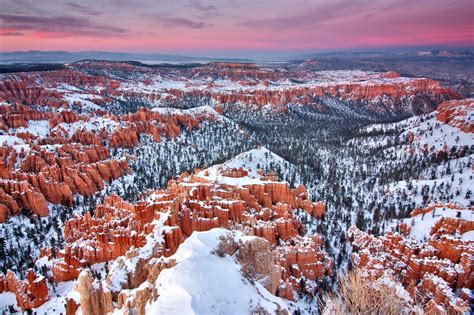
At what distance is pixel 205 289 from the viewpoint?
14.1 m

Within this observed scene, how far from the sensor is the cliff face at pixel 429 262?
102ft

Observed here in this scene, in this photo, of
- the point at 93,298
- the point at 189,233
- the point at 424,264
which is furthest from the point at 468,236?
the point at 93,298

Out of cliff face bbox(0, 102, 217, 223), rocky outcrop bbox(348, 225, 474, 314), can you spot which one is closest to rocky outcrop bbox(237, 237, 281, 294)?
rocky outcrop bbox(348, 225, 474, 314)

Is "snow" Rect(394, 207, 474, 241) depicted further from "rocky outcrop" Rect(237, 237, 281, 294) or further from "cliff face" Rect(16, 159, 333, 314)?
"rocky outcrop" Rect(237, 237, 281, 294)

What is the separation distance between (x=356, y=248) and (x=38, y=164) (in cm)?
6846

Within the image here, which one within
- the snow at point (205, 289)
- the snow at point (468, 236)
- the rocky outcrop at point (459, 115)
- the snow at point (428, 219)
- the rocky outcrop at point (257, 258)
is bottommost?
the snow at point (428, 219)

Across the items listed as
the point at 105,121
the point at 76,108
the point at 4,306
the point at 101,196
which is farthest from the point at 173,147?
the point at 4,306

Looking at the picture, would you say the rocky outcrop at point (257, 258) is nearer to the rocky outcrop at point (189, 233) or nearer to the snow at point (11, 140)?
the rocky outcrop at point (189, 233)

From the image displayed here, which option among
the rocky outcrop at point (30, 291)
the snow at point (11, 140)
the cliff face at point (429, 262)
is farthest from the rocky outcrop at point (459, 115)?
the snow at point (11, 140)

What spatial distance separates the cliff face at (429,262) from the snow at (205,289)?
17.7 meters

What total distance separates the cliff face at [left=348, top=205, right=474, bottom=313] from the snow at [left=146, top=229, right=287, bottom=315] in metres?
17.7

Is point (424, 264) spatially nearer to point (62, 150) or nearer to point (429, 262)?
point (429, 262)

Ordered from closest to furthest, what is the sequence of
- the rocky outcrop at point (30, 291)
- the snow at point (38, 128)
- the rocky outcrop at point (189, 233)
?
1. the rocky outcrop at point (189, 233)
2. the rocky outcrop at point (30, 291)
3. the snow at point (38, 128)

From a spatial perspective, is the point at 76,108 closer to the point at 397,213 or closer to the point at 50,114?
the point at 50,114
